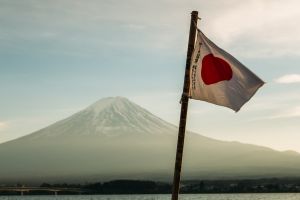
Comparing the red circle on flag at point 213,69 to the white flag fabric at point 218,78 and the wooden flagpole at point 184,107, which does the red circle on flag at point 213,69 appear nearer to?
the white flag fabric at point 218,78

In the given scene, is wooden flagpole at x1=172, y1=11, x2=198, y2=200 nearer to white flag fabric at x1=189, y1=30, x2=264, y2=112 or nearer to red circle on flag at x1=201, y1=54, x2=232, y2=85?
white flag fabric at x1=189, y1=30, x2=264, y2=112

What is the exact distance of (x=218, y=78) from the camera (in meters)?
10.3

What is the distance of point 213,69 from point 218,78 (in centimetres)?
19

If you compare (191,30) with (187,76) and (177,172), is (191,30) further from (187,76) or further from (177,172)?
(177,172)

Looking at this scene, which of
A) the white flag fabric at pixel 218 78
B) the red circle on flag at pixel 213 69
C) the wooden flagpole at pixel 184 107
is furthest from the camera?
the red circle on flag at pixel 213 69

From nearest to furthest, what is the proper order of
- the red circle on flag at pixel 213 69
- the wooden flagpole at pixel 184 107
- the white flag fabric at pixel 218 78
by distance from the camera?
the wooden flagpole at pixel 184 107, the white flag fabric at pixel 218 78, the red circle on flag at pixel 213 69

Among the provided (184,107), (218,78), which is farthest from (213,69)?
(184,107)

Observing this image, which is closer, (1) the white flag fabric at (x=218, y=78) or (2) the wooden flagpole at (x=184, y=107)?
(2) the wooden flagpole at (x=184, y=107)

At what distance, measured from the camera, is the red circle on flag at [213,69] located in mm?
10227

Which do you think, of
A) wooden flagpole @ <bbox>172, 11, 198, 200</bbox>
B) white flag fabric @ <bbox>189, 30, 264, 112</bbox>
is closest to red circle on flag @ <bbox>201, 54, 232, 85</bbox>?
white flag fabric @ <bbox>189, 30, 264, 112</bbox>

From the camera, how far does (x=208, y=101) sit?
10.2 meters

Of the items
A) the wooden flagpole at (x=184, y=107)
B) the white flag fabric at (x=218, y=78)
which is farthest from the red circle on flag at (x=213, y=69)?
the wooden flagpole at (x=184, y=107)

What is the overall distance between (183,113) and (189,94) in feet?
1.36

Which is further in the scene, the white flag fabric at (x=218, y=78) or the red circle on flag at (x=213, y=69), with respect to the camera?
the red circle on flag at (x=213, y=69)
